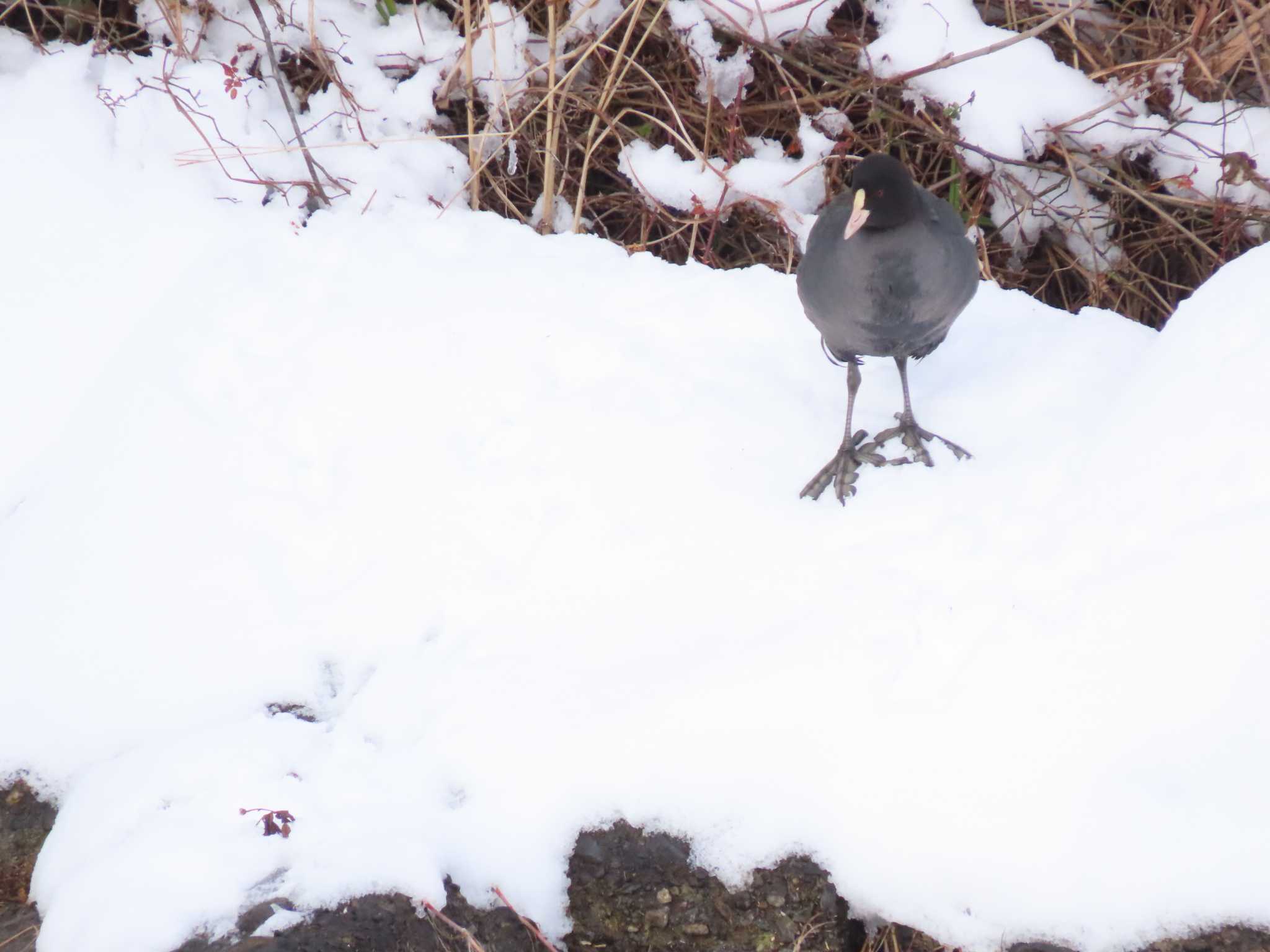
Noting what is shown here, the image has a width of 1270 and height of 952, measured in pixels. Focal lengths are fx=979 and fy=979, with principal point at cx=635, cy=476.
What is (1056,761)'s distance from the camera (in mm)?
1437

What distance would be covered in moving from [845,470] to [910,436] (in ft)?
0.56

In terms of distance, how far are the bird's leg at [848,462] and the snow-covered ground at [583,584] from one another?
0.16 feet

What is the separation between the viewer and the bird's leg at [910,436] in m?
2.04

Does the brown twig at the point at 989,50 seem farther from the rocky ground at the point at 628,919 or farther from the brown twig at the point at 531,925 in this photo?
the brown twig at the point at 531,925

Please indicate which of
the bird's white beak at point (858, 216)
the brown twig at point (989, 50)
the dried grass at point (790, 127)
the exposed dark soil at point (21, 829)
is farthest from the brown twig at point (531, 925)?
the brown twig at point (989, 50)

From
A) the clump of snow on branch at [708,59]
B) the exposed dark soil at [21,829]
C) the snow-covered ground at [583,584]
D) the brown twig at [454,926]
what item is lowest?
the brown twig at [454,926]

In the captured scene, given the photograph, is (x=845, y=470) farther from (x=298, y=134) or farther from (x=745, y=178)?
(x=298, y=134)

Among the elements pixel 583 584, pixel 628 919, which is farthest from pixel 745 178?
pixel 628 919

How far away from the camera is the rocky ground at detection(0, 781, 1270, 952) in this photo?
57.7 inches

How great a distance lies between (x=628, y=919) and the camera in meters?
1.60

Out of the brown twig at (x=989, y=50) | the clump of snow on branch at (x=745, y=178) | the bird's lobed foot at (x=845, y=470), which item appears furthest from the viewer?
the clump of snow on branch at (x=745, y=178)

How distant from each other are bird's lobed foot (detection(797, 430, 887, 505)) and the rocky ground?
77 cm

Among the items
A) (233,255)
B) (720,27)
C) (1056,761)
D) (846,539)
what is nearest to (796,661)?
(846,539)

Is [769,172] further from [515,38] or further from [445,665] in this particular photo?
[445,665]
